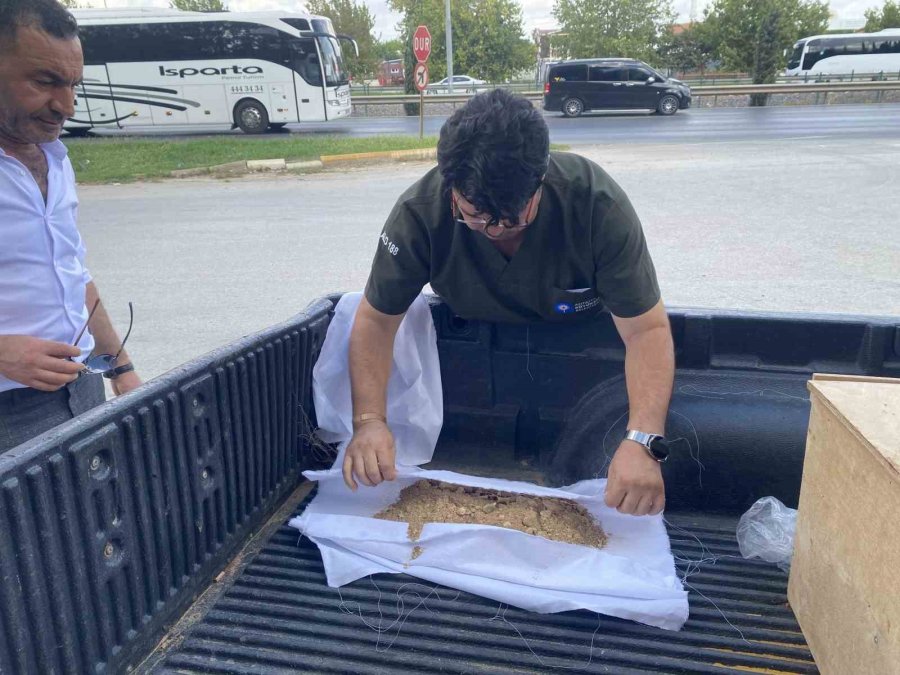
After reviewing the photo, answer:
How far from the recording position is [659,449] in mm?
1900

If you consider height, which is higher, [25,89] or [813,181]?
[25,89]

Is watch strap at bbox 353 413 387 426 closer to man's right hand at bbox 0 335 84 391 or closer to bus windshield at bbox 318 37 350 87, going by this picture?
man's right hand at bbox 0 335 84 391

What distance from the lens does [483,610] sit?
1759 mm

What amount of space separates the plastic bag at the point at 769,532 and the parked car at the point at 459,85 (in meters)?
32.7

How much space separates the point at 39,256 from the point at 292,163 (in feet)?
39.6

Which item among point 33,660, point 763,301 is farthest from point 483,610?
point 763,301

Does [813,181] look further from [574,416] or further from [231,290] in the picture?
[574,416]

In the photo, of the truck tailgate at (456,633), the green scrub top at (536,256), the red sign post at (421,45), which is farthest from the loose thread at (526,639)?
the red sign post at (421,45)

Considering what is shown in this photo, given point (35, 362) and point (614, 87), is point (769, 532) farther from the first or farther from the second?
point (614, 87)

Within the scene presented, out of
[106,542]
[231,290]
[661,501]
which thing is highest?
[106,542]

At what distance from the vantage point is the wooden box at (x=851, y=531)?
127 cm

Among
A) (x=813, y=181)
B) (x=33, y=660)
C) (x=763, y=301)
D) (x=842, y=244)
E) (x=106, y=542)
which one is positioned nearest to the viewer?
(x=33, y=660)

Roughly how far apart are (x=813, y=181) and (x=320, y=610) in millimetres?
10254

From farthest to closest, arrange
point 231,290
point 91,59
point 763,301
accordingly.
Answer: point 91,59 → point 231,290 → point 763,301
